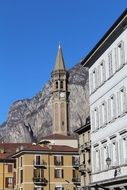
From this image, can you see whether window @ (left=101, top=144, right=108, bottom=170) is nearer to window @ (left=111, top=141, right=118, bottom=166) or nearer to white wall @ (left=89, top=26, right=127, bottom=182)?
white wall @ (left=89, top=26, right=127, bottom=182)

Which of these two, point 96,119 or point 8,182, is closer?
point 96,119

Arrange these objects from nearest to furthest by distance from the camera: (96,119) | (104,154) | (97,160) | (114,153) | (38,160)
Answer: (114,153)
(104,154)
(97,160)
(96,119)
(38,160)

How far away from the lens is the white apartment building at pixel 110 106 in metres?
33.7

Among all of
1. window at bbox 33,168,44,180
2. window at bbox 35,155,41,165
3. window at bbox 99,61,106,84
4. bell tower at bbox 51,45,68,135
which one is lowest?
window at bbox 33,168,44,180

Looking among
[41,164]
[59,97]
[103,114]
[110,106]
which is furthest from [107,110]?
[59,97]

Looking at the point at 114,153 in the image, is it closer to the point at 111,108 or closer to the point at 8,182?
the point at 111,108

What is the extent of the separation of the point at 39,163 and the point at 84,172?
30.5 metres

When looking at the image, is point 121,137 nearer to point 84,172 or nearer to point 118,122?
A: point 118,122

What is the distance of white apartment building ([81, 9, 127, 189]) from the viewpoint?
111ft

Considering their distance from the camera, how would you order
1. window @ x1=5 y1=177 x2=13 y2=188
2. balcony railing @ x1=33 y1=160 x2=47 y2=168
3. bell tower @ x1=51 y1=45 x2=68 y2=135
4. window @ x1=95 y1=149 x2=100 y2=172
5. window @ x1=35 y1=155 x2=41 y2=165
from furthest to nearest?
bell tower @ x1=51 y1=45 x2=68 y2=135, window @ x1=5 y1=177 x2=13 y2=188, window @ x1=35 y1=155 x2=41 y2=165, balcony railing @ x1=33 y1=160 x2=47 y2=168, window @ x1=95 y1=149 x2=100 y2=172

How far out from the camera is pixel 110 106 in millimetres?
36719

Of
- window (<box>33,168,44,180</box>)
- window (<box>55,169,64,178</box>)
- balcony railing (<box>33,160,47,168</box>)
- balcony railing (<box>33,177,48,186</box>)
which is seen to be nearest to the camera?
balcony railing (<box>33,177,48,186</box>)

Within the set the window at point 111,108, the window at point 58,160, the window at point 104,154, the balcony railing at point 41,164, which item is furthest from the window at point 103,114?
the window at point 58,160

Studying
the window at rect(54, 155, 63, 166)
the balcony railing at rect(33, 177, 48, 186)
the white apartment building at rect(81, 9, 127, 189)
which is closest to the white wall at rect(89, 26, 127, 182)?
the white apartment building at rect(81, 9, 127, 189)
